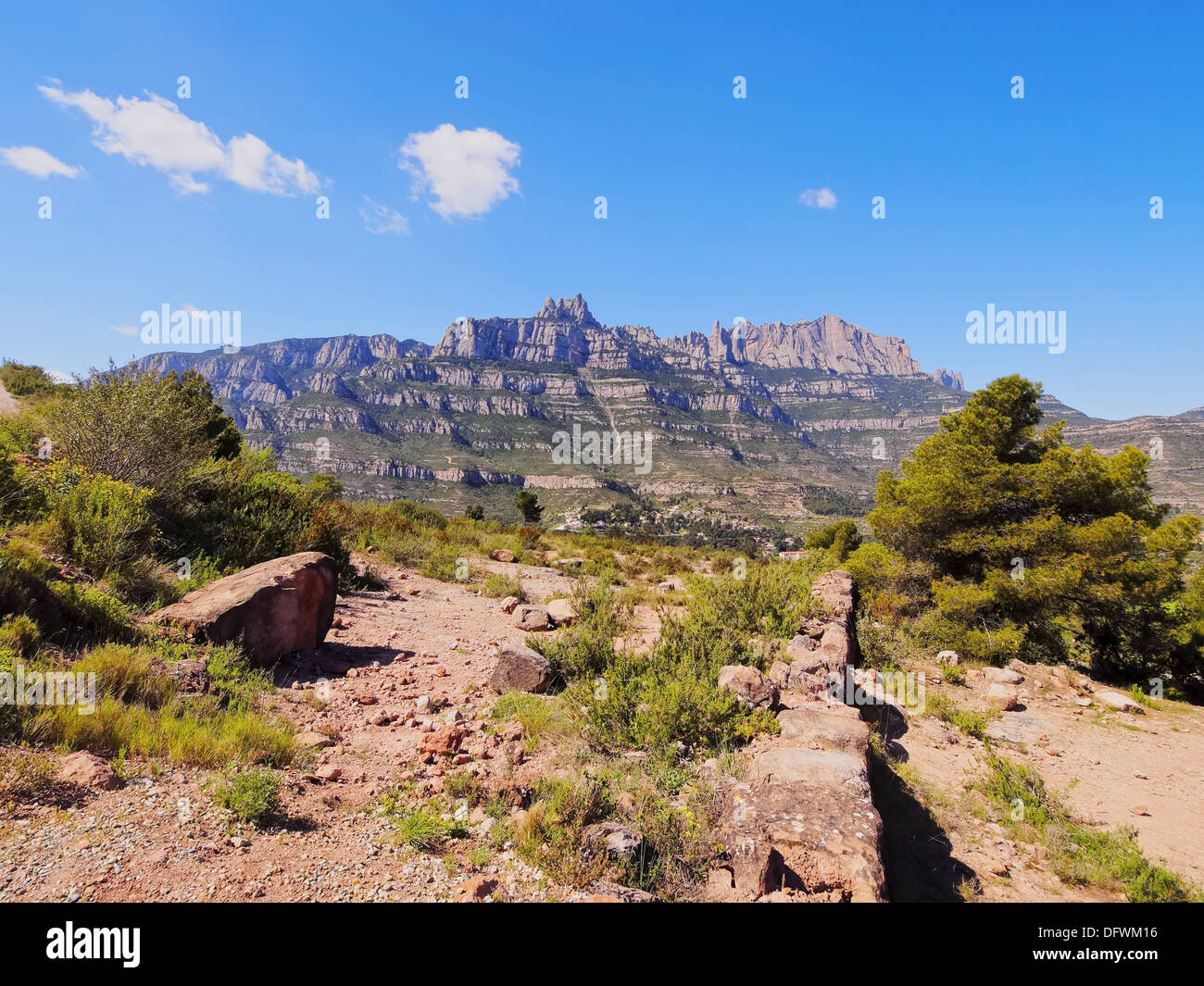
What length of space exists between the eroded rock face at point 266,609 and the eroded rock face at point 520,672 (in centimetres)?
252

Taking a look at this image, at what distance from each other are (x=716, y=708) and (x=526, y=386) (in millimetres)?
173118

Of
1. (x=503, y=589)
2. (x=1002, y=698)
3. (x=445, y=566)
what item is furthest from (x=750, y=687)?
(x=445, y=566)

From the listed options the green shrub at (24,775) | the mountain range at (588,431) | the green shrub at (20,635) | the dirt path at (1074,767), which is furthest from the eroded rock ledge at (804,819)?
the mountain range at (588,431)

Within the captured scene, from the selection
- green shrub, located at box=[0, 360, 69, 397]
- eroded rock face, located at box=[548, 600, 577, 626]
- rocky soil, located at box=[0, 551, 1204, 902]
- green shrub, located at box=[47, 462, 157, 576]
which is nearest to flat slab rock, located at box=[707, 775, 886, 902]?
rocky soil, located at box=[0, 551, 1204, 902]

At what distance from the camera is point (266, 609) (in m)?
6.01

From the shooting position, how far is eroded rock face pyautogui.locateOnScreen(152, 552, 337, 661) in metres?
5.64

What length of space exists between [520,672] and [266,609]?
309 cm

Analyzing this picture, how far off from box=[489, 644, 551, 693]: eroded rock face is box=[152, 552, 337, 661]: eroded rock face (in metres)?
2.52

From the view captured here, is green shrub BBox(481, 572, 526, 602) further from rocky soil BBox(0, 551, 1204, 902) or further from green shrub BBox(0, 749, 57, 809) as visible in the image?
green shrub BBox(0, 749, 57, 809)

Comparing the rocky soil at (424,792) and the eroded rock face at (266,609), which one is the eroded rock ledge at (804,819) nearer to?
the rocky soil at (424,792)

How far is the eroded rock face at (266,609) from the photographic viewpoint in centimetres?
564

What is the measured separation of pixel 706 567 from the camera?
20.0 meters
